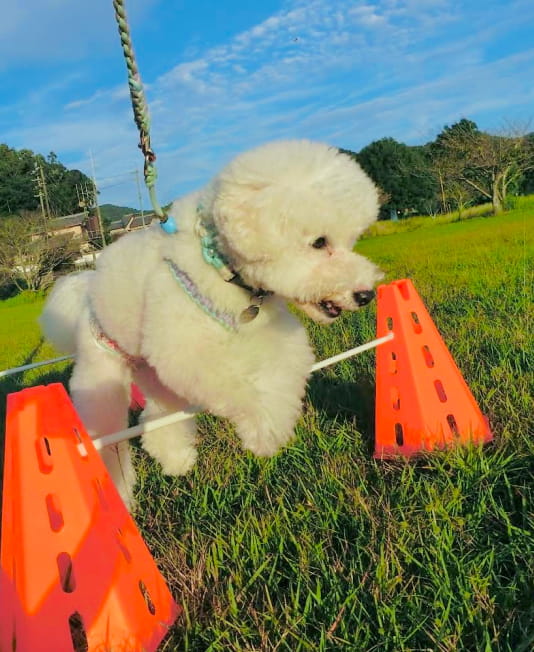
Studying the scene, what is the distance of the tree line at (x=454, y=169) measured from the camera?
118 feet

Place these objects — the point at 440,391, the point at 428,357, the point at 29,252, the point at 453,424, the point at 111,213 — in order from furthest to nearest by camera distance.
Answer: the point at 111,213
the point at 29,252
the point at 428,357
the point at 440,391
the point at 453,424

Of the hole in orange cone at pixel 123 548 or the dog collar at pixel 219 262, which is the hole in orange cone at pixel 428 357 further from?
the hole in orange cone at pixel 123 548

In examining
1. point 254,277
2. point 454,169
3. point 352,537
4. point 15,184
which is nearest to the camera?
point 352,537

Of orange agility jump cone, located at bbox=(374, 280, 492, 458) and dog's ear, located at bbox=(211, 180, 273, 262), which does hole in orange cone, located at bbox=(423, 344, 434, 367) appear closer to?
orange agility jump cone, located at bbox=(374, 280, 492, 458)

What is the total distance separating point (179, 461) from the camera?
Answer: 302cm

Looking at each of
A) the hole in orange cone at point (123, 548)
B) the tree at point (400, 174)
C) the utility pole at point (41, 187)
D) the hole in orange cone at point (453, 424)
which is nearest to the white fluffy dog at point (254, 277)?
the hole in orange cone at point (123, 548)

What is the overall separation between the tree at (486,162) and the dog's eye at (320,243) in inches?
1294

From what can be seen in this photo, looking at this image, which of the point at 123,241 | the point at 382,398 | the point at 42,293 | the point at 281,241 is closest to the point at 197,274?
the point at 281,241

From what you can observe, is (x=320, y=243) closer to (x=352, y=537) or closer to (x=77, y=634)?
(x=352, y=537)

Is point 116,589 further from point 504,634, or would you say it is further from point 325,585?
point 504,634

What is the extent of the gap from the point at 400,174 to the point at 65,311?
4682 centimetres

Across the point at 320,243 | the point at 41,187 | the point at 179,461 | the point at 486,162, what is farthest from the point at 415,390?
the point at 41,187

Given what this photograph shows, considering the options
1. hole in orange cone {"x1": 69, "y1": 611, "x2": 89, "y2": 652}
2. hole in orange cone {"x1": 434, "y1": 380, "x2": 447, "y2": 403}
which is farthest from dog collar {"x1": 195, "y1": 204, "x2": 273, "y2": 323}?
hole in orange cone {"x1": 69, "y1": 611, "x2": 89, "y2": 652}

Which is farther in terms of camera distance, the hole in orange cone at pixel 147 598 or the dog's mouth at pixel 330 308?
the dog's mouth at pixel 330 308
